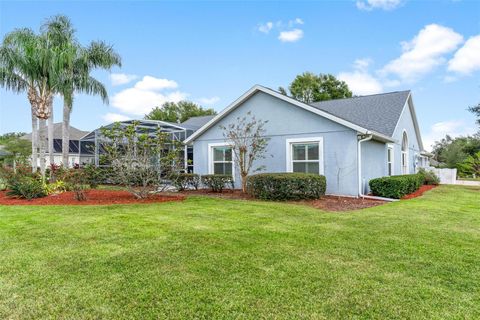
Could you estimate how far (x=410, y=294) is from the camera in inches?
132

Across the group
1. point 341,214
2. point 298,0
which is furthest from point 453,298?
point 298,0

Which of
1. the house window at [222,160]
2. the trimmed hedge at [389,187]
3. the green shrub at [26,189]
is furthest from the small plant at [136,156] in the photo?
the trimmed hedge at [389,187]

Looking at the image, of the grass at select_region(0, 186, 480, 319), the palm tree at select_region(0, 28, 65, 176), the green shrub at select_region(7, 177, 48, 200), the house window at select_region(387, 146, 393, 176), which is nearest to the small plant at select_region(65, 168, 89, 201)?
the green shrub at select_region(7, 177, 48, 200)

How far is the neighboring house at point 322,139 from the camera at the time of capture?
11680 mm

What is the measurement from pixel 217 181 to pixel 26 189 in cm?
742

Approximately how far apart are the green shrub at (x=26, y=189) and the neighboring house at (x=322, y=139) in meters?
6.65

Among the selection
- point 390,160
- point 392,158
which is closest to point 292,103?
point 390,160

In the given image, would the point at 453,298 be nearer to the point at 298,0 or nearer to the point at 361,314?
the point at 361,314

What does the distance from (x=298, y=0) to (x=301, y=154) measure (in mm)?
7336

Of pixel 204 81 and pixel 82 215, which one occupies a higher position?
pixel 204 81

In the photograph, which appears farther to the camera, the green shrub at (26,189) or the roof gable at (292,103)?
the green shrub at (26,189)

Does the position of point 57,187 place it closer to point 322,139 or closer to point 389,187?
point 322,139

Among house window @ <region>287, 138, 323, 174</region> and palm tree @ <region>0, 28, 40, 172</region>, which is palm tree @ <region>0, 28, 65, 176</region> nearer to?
palm tree @ <region>0, 28, 40, 172</region>

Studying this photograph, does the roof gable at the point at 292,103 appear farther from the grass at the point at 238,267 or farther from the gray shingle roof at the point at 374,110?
the grass at the point at 238,267
